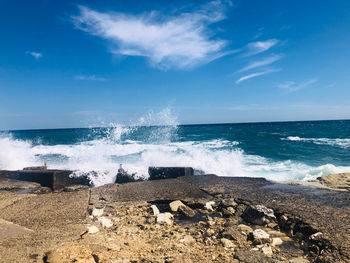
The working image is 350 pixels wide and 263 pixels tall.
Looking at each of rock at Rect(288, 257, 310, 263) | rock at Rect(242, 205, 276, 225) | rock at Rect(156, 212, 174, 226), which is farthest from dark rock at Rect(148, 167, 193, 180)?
rock at Rect(288, 257, 310, 263)

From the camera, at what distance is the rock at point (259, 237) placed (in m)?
2.65

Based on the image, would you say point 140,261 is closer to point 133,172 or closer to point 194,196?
A: point 194,196

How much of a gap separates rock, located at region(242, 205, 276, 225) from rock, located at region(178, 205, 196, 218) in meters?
0.78

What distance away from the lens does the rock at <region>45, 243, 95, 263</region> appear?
2006mm

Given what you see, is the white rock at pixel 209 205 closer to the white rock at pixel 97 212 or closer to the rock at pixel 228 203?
the rock at pixel 228 203

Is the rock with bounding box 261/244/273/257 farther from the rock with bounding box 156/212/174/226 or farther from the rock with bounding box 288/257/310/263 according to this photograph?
the rock with bounding box 156/212/174/226

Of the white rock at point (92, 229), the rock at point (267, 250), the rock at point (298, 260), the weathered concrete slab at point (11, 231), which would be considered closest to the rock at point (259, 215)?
the rock at point (267, 250)

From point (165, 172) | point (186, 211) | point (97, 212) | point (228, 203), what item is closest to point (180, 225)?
point (186, 211)

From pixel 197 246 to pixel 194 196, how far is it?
67.3 inches

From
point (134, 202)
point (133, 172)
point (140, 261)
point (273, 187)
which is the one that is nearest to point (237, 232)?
point (140, 261)

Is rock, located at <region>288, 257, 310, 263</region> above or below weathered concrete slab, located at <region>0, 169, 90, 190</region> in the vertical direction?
below

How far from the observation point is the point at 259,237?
8.81ft

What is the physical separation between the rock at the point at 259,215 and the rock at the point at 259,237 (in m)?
0.44

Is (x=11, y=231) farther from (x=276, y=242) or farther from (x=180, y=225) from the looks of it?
(x=276, y=242)
